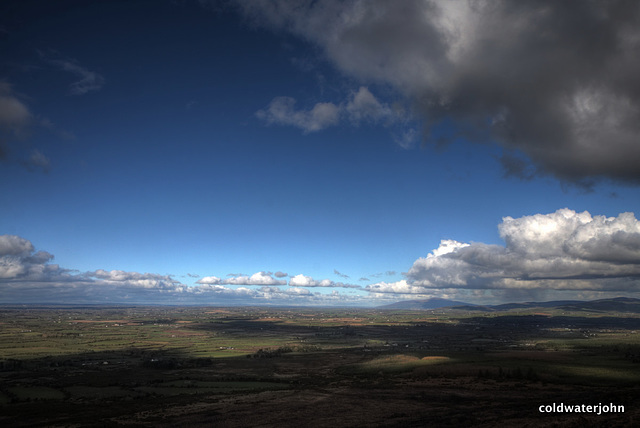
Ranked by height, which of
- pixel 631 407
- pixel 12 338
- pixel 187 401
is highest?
pixel 631 407

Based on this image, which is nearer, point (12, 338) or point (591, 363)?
point (591, 363)

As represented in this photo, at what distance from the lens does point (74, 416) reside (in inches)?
2453

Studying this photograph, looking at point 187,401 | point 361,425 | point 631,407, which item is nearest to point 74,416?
point 187,401

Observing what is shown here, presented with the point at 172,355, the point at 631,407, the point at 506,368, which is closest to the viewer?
the point at 631,407

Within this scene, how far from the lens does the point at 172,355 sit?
146m

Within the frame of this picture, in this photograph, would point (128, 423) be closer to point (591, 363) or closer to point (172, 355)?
point (172, 355)

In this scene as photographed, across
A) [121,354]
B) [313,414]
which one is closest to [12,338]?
[121,354]

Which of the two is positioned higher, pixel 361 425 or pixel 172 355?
pixel 361 425

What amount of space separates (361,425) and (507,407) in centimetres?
2383

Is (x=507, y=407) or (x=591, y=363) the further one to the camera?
(x=591, y=363)

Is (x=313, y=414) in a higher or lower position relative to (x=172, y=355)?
higher

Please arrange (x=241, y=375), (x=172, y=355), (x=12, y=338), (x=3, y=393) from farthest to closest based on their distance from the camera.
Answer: (x=12, y=338)
(x=172, y=355)
(x=241, y=375)
(x=3, y=393)

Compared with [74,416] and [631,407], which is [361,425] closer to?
[631,407]

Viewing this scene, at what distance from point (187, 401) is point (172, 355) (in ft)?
267
